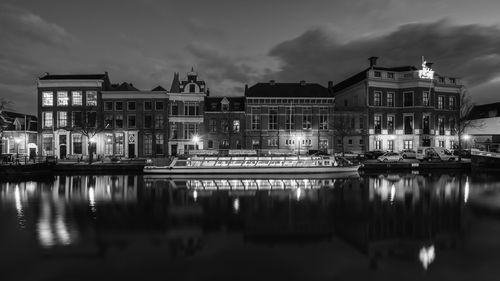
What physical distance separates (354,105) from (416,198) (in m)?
A: 42.5

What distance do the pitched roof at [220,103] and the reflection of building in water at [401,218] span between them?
3381cm

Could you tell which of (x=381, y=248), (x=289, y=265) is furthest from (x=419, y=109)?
(x=289, y=265)

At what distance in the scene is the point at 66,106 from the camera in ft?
204

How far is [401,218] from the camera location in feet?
71.4

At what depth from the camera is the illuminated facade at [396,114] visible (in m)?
63.9

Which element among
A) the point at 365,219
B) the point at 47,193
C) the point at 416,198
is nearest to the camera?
the point at 365,219

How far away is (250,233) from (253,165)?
26.8 meters

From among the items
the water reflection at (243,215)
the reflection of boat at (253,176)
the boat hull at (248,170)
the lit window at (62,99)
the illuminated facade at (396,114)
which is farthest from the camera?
the illuminated facade at (396,114)

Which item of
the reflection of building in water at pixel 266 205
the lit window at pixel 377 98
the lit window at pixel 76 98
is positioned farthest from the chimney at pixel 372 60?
the lit window at pixel 76 98

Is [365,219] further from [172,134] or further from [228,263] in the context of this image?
[172,134]

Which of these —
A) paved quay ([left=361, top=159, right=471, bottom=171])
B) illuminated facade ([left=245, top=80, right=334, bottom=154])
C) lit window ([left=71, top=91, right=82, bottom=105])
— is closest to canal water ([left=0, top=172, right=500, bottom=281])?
paved quay ([left=361, top=159, right=471, bottom=171])

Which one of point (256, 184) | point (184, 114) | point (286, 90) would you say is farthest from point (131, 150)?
point (256, 184)

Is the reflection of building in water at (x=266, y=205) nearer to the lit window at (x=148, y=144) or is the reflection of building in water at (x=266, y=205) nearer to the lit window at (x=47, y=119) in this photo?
the lit window at (x=148, y=144)

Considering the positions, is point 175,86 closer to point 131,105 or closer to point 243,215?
point 131,105
